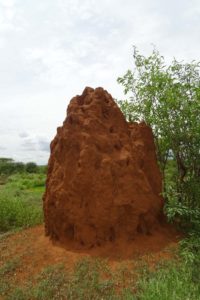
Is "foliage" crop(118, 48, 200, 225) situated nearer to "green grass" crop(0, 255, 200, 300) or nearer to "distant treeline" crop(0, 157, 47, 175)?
"green grass" crop(0, 255, 200, 300)

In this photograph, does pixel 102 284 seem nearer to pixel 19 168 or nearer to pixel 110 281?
pixel 110 281

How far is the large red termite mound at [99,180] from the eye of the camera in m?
7.78

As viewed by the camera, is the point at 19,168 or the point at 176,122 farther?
the point at 19,168

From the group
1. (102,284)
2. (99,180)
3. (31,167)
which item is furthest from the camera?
(31,167)

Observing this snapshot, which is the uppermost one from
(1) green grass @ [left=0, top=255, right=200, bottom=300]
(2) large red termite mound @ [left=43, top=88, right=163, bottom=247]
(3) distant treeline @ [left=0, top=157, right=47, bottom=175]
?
(3) distant treeline @ [left=0, top=157, right=47, bottom=175]

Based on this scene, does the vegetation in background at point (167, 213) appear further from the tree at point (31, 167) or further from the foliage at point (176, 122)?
the tree at point (31, 167)

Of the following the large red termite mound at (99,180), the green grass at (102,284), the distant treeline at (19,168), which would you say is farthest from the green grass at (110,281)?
the distant treeline at (19,168)

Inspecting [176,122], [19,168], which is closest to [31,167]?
[19,168]

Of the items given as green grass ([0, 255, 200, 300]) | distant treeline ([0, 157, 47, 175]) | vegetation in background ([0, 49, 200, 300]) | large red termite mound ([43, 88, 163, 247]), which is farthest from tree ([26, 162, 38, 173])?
green grass ([0, 255, 200, 300])

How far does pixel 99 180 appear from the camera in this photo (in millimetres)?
7785

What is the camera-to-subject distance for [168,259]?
714cm

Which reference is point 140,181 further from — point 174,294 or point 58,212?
point 174,294

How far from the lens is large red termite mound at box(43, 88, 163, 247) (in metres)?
7.78

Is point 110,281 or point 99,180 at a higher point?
point 99,180
